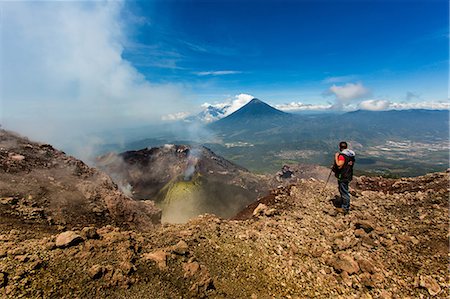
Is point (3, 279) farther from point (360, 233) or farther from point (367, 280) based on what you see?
point (360, 233)

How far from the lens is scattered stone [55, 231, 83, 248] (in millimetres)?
6465

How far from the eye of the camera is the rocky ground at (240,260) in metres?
5.62

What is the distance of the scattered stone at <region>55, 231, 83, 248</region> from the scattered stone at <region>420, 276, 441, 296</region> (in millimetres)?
9527

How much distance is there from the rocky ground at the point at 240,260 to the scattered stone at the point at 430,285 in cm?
2

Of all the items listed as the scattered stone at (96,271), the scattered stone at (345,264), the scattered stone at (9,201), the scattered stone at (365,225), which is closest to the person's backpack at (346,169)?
the scattered stone at (365,225)

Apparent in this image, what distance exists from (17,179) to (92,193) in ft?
11.5

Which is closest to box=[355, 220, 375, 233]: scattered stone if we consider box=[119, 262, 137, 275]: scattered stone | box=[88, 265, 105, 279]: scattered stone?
box=[119, 262, 137, 275]: scattered stone

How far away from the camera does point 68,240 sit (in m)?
6.59

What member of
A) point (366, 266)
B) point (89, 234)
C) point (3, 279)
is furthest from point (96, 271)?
point (366, 266)

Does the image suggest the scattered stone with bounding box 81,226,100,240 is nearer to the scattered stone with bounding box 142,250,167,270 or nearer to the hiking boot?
the scattered stone with bounding box 142,250,167,270

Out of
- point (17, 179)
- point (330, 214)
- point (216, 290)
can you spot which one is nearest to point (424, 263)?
point (330, 214)

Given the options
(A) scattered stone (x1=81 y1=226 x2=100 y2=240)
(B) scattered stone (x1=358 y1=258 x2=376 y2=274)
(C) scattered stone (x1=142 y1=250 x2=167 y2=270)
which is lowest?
(B) scattered stone (x1=358 y1=258 x2=376 y2=274)

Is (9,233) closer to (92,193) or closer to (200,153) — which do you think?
(92,193)

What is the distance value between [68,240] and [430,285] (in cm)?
981
